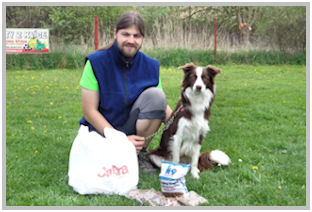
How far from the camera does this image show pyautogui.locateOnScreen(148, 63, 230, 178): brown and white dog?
2.98 metres

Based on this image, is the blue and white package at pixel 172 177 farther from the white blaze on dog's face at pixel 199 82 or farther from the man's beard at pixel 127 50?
the man's beard at pixel 127 50

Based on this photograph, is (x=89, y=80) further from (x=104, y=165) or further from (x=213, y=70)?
(x=213, y=70)

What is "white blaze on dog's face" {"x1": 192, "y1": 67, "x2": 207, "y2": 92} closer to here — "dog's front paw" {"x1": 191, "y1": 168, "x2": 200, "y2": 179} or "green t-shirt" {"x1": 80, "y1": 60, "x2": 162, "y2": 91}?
"dog's front paw" {"x1": 191, "y1": 168, "x2": 200, "y2": 179}

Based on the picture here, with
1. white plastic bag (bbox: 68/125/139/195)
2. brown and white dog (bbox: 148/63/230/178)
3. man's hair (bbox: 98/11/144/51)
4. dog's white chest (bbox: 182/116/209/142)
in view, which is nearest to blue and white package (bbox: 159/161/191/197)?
white plastic bag (bbox: 68/125/139/195)

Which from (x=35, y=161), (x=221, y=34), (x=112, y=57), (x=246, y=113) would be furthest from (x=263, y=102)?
(x=221, y=34)

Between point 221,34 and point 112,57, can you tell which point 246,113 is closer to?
point 112,57

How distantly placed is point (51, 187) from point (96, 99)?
2.77 ft

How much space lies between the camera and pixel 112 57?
9.49 feet

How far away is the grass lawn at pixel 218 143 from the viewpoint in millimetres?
2562

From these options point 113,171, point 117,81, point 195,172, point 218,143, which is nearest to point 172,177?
point 113,171

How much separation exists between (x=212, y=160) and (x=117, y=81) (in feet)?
4.09

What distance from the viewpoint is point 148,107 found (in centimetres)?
287

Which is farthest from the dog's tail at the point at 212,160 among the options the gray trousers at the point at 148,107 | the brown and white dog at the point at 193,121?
the gray trousers at the point at 148,107

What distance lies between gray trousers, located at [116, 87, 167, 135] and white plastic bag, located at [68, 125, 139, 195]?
17.1 inches
